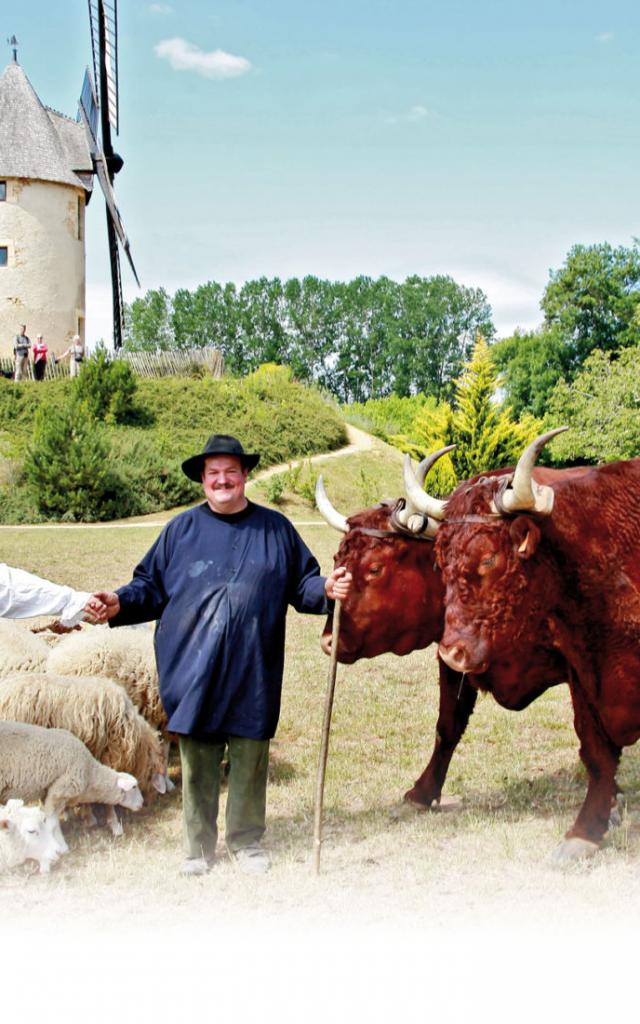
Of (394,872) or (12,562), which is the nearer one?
(394,872)

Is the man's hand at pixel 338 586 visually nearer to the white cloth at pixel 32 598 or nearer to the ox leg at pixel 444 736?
the ox leg at pixel 444 736

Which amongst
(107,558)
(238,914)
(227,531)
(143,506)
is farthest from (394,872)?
(143,506)

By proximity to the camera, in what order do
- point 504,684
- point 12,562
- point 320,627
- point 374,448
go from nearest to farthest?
point 504,684, point 320,627, point 12,562, point 374,448

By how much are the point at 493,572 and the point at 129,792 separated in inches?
103

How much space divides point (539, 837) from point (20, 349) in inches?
1553

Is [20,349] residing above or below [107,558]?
above

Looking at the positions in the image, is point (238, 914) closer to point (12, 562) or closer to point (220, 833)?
point (220, 833)

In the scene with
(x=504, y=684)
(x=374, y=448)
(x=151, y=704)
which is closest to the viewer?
(x=504, y=684)

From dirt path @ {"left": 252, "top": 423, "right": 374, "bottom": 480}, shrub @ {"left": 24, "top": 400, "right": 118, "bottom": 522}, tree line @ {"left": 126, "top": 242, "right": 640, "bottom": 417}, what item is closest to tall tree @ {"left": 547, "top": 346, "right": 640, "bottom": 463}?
dirt path @ {"left": 252, "top": 423, "right": 374, "bottom": 480}

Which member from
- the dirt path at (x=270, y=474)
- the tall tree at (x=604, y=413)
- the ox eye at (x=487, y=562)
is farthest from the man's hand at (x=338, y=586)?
the tall tree at (x=604, y=413)

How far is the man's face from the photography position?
18.4ft

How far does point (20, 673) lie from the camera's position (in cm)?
634

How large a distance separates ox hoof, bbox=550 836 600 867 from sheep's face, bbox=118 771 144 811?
2.46 meters

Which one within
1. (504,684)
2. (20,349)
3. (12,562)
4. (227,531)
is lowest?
(12,562)
